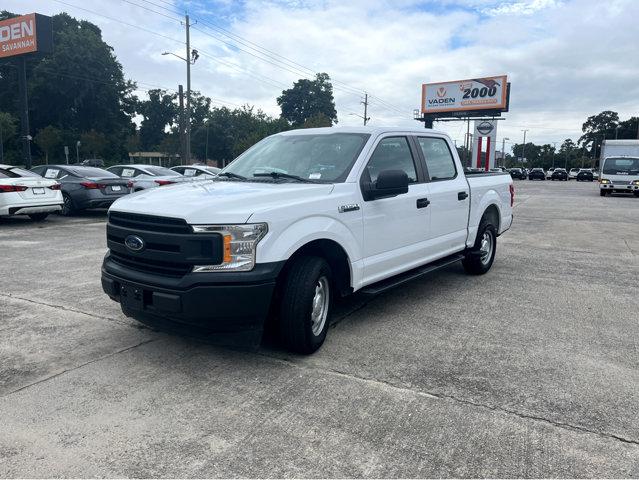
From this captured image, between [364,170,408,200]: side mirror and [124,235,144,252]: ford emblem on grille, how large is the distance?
1.96 m

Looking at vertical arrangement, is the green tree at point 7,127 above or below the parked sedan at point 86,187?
above

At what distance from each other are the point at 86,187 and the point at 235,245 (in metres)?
10.9

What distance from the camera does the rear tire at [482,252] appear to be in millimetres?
6910

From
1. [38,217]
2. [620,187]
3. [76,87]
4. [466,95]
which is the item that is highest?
[76,87]

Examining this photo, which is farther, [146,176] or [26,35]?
[26,35]

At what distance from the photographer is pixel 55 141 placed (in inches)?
2226

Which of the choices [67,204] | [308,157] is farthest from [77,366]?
[67,204]

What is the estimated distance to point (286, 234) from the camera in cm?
378

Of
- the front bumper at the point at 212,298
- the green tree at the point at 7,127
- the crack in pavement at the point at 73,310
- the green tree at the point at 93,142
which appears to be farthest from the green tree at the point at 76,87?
the front bumper at the point at 212,298

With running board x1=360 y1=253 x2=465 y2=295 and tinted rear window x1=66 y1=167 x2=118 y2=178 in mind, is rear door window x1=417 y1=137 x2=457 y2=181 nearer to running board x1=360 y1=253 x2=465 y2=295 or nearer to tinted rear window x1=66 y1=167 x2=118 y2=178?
running board x1=360 y1=253 x2=465 y2=295

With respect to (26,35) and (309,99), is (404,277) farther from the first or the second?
(309,99)

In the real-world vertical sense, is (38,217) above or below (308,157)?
below

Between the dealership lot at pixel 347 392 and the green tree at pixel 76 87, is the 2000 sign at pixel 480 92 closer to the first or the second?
the green tree at pixel 76 87

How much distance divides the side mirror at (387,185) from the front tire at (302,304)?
0.83m
